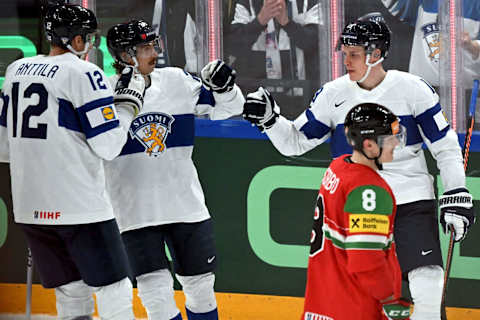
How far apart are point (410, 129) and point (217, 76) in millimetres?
823

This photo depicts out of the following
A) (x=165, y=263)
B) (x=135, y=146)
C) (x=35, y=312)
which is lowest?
(x=35, y=312)

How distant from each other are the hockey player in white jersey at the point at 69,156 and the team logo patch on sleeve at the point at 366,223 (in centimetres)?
114

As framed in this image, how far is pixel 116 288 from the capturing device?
11.8 ft

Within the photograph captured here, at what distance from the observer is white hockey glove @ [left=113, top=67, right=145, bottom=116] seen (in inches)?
143

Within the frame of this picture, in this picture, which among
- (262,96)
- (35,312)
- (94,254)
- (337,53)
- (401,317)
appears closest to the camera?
(401,317)

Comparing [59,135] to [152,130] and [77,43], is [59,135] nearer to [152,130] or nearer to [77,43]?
[77,43]

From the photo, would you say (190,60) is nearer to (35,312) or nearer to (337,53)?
(337,53)

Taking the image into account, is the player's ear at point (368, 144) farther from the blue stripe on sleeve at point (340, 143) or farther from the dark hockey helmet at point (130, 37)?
the dark hockey helmet at point (130, 37)

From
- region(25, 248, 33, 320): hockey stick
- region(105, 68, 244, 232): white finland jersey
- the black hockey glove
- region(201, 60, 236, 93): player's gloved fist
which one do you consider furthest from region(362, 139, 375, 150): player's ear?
region(25, 248, 33, 320): hockey stick

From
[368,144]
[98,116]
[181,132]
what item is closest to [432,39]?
[181,132]

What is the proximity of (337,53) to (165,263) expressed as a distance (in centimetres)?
147

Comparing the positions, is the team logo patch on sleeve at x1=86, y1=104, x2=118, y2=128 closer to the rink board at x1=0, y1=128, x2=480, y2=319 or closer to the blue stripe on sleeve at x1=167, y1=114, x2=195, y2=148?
the blue stripe on sleeve at x1=167, y1=114, x2=195, y2=148

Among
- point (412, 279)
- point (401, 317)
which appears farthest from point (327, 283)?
point (412, 279)

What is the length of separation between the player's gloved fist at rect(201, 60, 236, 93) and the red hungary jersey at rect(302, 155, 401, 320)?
100 cm
